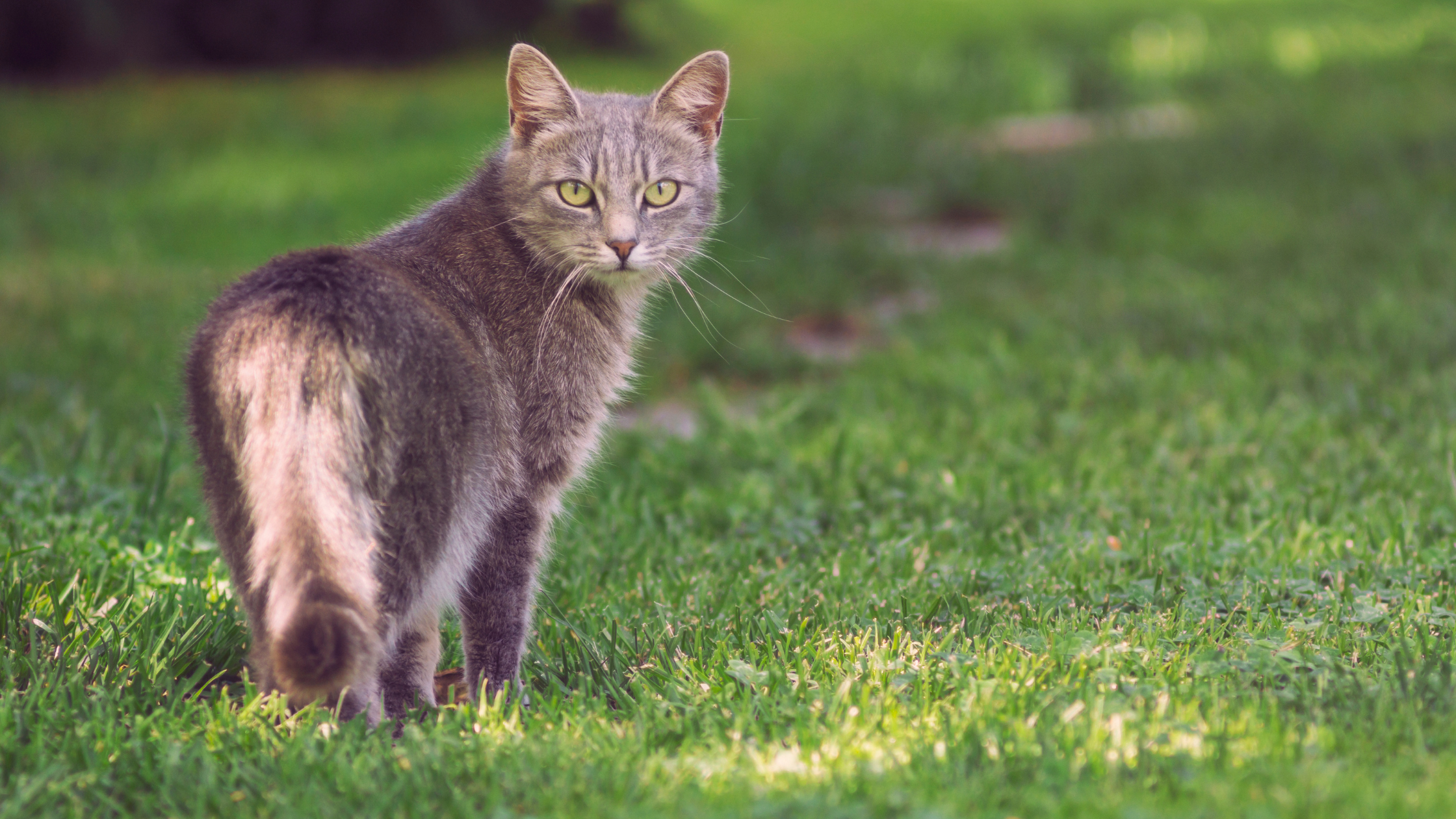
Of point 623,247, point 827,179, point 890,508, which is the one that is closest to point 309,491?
point 623,247

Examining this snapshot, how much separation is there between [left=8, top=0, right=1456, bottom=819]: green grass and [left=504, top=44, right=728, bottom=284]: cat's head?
102 centimetres

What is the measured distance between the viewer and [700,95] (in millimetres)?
3801

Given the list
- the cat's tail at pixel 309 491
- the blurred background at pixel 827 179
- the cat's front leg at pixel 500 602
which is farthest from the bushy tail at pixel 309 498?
the blurred background at pixel 827 179

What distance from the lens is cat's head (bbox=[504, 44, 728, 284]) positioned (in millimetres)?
3467

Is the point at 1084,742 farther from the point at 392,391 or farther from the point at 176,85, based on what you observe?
the point at 176,85

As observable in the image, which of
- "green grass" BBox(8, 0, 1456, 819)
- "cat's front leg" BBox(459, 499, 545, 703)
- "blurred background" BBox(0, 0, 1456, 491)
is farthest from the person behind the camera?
"blurred background" BBox(0, 0, 1456, 491)

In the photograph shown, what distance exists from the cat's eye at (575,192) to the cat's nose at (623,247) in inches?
6.3

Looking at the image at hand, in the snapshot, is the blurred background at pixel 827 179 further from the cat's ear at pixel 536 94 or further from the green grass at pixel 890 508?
the cat's ear at pixel 536 94

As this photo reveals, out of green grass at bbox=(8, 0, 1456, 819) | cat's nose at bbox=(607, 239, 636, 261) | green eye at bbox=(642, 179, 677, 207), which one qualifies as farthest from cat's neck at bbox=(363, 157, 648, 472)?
green grass at bbox=(8, 0, 1456, 819)

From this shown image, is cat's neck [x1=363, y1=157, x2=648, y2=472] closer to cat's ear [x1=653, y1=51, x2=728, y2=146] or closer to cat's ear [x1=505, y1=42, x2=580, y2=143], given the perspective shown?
cat's ear [x1=505, y1=42, x2=580, y2=143]

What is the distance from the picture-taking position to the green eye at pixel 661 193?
358cm

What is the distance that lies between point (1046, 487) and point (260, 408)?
9.86ft

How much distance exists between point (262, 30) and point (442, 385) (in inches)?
514

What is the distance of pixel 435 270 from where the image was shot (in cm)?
330
